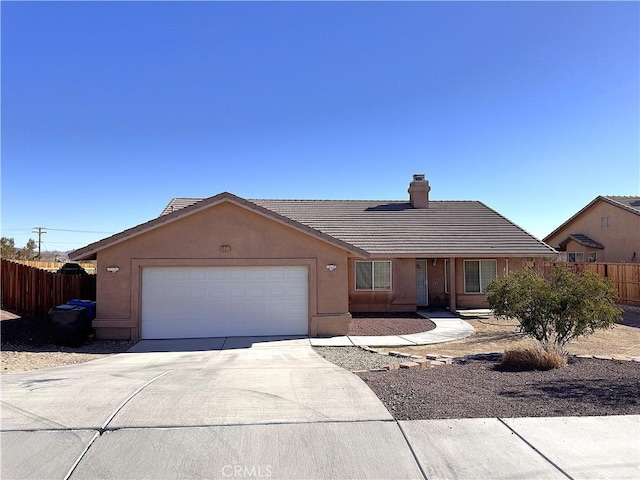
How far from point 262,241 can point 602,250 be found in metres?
24.8

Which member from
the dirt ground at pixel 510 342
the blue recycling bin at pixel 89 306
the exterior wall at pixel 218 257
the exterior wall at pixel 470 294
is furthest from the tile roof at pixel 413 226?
the blue recycling bin at pixel 89 306

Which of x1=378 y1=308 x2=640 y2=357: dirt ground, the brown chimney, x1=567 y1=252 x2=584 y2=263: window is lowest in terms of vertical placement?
x1=378 y1=308 x2=640 y2=357: dirt ground

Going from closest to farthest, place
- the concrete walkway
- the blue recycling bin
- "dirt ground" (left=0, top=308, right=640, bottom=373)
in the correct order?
"dirt ground" (left=0, top=308, right=640, bottom=373), the concrete walkway, the blue recycling bin

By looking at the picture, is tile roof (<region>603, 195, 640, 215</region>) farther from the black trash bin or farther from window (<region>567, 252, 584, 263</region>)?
the black trash bin

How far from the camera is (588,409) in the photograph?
5848 mm

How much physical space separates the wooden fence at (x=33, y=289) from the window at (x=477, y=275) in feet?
49.0

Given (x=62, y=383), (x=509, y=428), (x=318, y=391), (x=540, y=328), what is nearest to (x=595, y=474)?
(x=509, y=428)

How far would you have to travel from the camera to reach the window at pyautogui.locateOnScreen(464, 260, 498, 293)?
1941cm

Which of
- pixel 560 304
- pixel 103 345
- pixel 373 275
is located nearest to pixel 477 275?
pixel 373 275

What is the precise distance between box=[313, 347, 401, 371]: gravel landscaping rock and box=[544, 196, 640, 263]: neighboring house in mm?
22183

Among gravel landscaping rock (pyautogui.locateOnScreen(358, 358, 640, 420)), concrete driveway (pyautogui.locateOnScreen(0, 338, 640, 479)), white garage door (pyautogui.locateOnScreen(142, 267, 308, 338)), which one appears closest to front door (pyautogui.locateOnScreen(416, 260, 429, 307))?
white garage door (pyautogui.locateOnScreen(142, 267, 308, 338))

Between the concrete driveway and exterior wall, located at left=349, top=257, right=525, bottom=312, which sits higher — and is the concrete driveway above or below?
below

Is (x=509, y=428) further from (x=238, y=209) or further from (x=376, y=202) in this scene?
(x=376, y=202)

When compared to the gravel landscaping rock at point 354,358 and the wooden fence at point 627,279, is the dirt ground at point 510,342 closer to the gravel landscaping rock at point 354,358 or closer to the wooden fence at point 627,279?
the gravel landscaping rock at point 354,358
